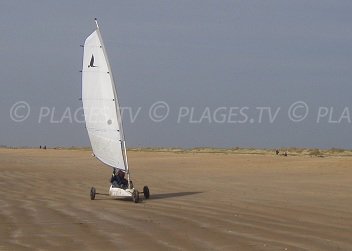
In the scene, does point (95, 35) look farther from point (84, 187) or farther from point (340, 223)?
point (340, 223)

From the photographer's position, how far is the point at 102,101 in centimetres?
1814

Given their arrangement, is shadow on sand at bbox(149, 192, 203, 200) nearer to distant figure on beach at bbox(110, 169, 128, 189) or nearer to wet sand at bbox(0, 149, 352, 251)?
wet sand at bbox(0, 149, 352, 251)

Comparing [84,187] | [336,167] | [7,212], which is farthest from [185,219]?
[336,167]

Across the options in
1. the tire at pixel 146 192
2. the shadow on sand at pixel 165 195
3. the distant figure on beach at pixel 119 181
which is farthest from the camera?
the shadow on sand at pixel 165 195

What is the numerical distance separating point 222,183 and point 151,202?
7.60 m

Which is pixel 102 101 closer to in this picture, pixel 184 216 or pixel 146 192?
pixel 146 192

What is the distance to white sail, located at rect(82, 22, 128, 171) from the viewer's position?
18.0 metres

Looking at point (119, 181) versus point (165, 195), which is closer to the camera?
point (119, 181)

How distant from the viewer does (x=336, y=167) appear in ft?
98.3

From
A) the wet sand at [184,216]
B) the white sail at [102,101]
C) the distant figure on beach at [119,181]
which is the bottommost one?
the wet sand at [184,216]

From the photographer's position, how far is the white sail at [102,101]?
59.2 feet

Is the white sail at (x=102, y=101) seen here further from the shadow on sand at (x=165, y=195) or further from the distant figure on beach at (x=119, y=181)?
the shadow on sand at (x=165, y=195)

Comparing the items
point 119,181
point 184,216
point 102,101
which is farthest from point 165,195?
point 184,216

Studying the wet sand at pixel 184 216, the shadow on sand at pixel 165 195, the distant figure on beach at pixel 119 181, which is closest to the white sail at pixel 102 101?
the distant figure on beach at pixel 119 181
